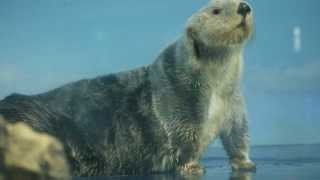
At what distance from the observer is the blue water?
3.50 m

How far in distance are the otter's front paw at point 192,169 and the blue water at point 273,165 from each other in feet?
0.16

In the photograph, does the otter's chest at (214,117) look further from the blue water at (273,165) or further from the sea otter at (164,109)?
the blue water at (273,165)

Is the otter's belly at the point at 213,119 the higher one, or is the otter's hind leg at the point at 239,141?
the otter's belly at the point at 213,119

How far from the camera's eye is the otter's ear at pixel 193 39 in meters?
4.03

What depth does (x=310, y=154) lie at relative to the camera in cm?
513

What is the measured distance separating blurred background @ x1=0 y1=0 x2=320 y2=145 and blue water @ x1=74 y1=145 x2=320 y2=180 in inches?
6.9

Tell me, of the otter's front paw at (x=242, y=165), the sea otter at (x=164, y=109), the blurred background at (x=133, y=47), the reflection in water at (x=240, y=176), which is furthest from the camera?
the blurred background at (x=133, y=47)

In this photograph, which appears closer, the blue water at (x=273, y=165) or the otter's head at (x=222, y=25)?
the blue water at (x=273, y=165)

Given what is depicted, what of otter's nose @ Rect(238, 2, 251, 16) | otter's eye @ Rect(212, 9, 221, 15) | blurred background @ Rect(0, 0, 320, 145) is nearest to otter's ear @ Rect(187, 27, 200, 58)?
otter's eye @ Rect(212, 9, 221, 15)

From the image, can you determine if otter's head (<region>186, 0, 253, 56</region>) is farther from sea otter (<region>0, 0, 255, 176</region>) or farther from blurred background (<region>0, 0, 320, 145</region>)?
blurred background (<region>0, 0, 320, 145</region>)

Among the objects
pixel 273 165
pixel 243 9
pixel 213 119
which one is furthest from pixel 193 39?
pixel 273 165

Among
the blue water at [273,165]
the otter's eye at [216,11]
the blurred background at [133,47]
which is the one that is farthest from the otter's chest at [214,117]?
the blurred background at [133,47]

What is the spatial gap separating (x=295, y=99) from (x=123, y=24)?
5.32 ft

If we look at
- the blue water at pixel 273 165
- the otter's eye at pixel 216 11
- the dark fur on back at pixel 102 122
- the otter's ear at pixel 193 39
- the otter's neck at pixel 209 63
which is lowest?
the blue water at pixel 273 165
